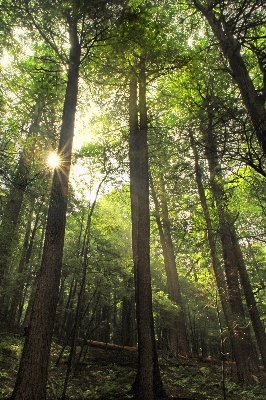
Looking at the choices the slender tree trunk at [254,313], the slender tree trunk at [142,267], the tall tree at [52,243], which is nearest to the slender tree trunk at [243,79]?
the slender tree trunk at [142,267]

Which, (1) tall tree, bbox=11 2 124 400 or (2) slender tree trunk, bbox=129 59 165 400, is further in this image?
(2) slender tree trunk, bbox=129 59 165 400

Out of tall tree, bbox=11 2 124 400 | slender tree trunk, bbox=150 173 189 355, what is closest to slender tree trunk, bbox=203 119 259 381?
slender tree trunk, bbox=150 173 189 355

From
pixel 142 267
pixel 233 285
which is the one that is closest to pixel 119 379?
pixel 142 267

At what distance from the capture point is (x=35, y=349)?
540 cm

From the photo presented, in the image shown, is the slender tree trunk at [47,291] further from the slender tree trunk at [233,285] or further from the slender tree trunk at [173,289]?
the slender tree trunk at [173,289]

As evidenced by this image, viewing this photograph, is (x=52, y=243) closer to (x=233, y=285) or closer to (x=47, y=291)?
(x=47, y=291)

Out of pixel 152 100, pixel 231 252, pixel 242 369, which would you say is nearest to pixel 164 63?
pixel 152 100

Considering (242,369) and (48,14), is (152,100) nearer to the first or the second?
(48,14)

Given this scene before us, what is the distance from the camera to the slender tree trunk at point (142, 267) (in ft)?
21.1

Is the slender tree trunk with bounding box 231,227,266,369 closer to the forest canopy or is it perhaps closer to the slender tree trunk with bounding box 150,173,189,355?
the forest canopy

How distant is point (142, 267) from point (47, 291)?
9.19 feet

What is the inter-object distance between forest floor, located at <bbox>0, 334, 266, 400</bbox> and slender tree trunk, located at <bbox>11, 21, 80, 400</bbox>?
1171 mm

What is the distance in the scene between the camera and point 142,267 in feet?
25.3

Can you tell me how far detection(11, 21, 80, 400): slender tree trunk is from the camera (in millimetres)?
5137
